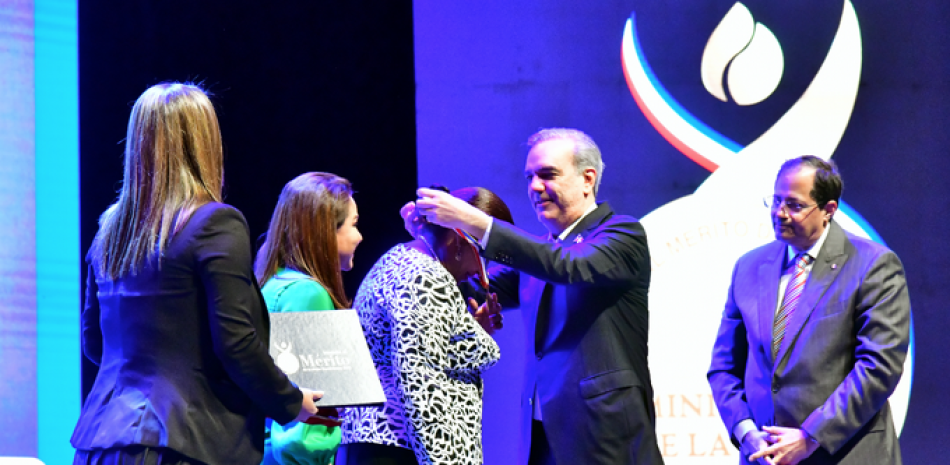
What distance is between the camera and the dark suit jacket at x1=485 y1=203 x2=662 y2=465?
9.09 ft

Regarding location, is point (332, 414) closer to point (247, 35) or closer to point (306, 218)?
point (306, 218)

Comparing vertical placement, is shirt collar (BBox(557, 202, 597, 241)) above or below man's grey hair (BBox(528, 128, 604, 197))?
below

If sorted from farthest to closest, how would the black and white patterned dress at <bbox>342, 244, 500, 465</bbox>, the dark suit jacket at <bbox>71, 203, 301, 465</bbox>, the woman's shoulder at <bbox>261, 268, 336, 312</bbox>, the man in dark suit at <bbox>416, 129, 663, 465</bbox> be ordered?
the woman's shoulder at <bbox>261, 268, 336, 312</bbox> < the man in dark suit at <bbox>416, 129, 663, 465</bbox> < the black and white patterned dress at <bbox>342, 244, 500, 465</bbox> < the dark suit jacket at <bbox>71, 203, 301, 465</bbox>

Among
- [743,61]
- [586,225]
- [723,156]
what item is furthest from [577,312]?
[743,61]

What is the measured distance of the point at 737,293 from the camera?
316 centimetres

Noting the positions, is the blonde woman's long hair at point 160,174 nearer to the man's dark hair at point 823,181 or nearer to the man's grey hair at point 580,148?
the man's grey hair at point 580,148

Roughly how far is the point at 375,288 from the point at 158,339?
2.84 ft

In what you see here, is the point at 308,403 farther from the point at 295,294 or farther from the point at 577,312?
the point at 577,312

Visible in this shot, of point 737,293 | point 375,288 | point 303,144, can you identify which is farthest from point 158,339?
point 303,144

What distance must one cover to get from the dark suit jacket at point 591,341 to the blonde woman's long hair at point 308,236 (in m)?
0.63

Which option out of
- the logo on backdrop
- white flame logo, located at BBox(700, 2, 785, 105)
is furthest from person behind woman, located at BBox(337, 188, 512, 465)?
white flame logo, located at BBox(700, 2, 785, 105)

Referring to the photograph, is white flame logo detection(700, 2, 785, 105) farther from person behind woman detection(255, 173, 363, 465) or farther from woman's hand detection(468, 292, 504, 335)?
person behind woman detection(255, 173, 363, 465)

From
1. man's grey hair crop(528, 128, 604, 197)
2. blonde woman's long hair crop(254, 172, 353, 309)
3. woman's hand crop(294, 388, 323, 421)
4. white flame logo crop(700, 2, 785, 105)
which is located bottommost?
woman's hand crop(294, 388, 323, 421)

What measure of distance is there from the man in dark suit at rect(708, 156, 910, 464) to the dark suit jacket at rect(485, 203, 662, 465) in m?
0.40
